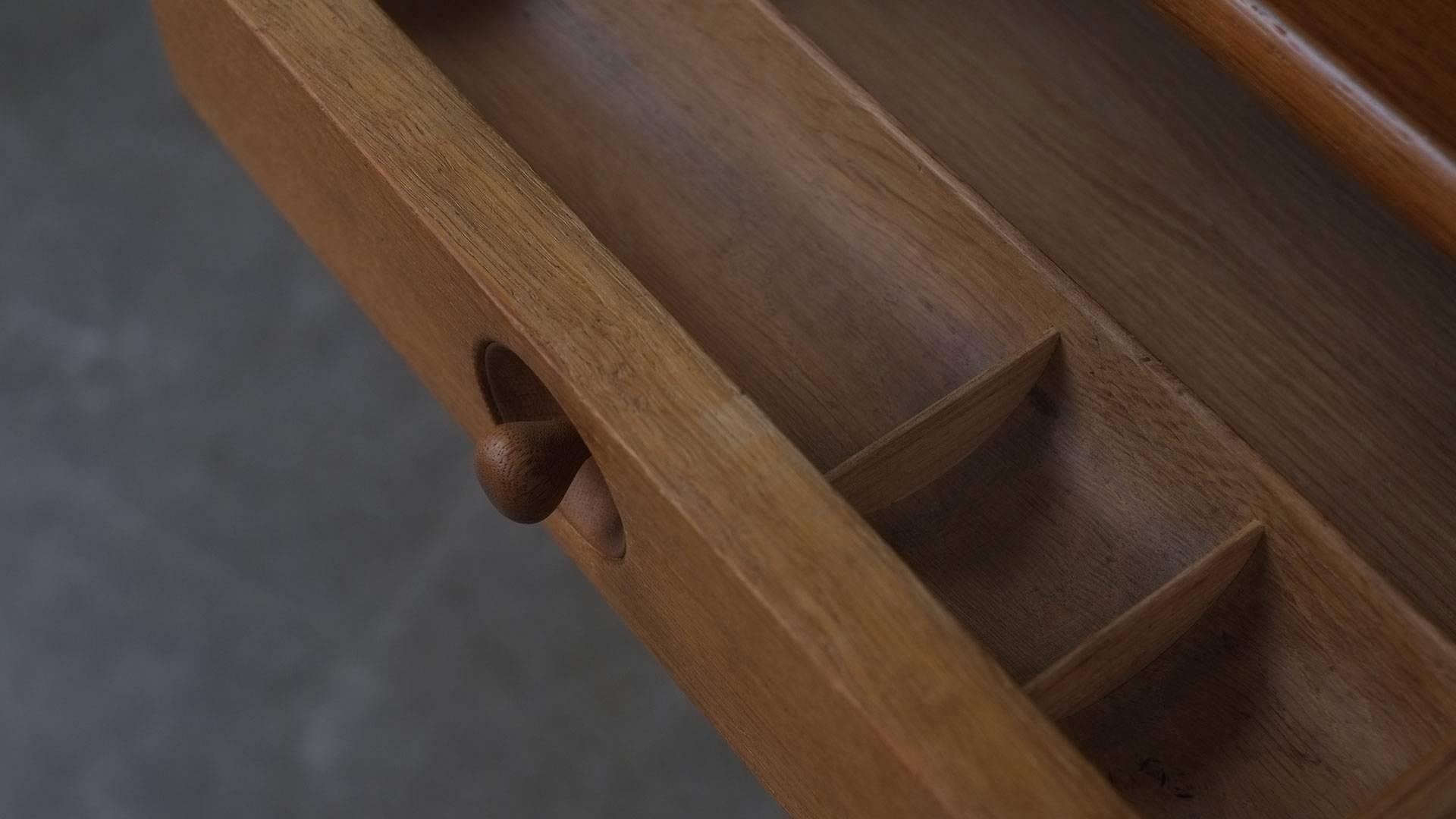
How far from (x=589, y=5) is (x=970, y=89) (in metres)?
0.22

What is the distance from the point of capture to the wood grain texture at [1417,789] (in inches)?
21.5

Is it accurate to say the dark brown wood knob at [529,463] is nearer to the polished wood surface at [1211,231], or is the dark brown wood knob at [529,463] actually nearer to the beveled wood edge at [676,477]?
the beveled wood edge at [676,477]

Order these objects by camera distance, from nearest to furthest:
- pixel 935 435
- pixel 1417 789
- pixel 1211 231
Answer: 1. pixel 1417 789
2. pixel 935 435
3. pixel 1211 231

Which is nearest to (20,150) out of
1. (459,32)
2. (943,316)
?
(459,32)

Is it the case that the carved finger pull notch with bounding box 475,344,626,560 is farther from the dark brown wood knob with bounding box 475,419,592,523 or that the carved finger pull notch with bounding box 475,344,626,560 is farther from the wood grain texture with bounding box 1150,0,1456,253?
the wood grain texture with bounding box 1150,0,1456,253

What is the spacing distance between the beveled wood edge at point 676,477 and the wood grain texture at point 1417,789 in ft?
0.32

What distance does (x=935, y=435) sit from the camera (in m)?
0.71

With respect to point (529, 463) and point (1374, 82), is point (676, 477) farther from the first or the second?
point (1374, 82)

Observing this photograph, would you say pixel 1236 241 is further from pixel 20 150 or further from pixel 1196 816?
pixel 20 150

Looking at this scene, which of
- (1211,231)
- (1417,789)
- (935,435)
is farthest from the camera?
(1211,231)

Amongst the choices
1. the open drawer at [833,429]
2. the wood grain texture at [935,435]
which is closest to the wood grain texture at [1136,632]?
the open drawer at [833,429]

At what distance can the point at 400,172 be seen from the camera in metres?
0.68

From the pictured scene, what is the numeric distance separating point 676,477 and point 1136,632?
8.1 inches

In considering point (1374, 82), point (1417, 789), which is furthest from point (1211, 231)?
point (1417, 789)
